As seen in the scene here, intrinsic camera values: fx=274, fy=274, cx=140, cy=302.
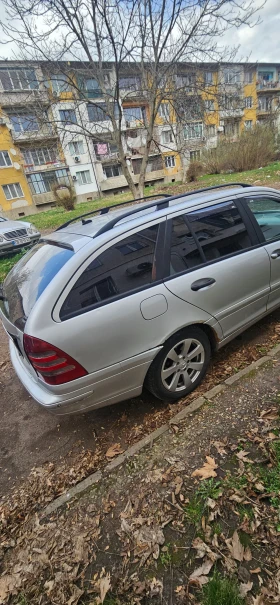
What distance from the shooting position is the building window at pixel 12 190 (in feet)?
98.8

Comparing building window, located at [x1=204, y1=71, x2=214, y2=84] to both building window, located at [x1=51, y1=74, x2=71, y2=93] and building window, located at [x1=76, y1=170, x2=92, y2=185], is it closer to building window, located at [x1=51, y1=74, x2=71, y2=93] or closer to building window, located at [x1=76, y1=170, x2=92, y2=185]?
building window, located at [x1=51, y1=74, x2=71, y2=93]

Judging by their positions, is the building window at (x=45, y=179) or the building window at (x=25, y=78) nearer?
the building window at (x=25, y=78)

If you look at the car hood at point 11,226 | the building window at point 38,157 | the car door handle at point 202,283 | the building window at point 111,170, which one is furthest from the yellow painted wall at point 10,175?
the car door handle at point 202,283

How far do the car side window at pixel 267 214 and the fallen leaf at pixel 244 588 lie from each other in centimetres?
271

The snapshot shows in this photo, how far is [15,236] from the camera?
27.8ft

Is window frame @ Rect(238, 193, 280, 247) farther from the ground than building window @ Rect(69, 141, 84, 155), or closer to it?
closer to it

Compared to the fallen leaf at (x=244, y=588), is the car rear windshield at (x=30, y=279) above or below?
above

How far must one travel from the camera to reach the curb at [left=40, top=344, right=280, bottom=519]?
6.34 feet

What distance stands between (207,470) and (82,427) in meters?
1.26

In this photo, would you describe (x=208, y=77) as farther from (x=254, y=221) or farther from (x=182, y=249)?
(x=182, y=249)

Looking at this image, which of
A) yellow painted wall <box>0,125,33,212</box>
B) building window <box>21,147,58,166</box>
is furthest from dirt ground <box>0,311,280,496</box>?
building window <box>21,147,58,166</box>

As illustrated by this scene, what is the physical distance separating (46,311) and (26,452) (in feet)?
4.97

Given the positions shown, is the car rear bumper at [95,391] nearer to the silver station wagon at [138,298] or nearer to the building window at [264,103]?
the silver station wagon at [138,298]

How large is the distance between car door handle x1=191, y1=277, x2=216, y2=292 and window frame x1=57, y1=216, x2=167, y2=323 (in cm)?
32
